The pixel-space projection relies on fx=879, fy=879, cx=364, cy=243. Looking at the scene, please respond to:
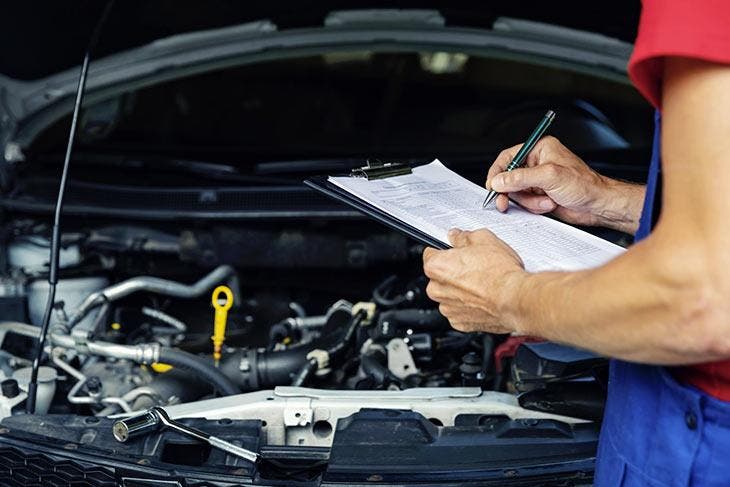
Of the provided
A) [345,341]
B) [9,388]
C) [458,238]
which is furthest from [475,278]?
[9,388]

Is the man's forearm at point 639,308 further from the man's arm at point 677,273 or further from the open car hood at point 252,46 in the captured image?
the open car hood at point 252,46

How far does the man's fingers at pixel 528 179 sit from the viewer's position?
1.27m

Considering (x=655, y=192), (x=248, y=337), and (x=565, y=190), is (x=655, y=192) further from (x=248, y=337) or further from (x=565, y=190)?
(x=248, y=337)

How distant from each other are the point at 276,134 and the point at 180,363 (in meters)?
0.78

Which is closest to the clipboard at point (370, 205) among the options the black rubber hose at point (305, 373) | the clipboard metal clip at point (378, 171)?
the clipboard metal clip at point (378, 171)

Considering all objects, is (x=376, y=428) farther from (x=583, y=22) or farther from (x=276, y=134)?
(x=583, y=22)

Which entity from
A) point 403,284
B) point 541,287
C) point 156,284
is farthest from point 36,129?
point 541,287

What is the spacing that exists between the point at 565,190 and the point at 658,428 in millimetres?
426

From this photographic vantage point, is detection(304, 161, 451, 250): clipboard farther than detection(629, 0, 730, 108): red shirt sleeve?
Yes

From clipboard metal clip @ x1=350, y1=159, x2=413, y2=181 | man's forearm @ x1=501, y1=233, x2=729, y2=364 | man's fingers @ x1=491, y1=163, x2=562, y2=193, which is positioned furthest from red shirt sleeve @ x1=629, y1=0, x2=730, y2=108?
clipboard metal clip @ x1=350, y1=159, x2=413, y2=181

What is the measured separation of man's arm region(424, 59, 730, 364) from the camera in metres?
0.75

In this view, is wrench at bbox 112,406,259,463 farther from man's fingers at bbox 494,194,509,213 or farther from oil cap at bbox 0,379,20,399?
man's fingers at bbox 494,194,509,213

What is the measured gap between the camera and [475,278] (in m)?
1.06

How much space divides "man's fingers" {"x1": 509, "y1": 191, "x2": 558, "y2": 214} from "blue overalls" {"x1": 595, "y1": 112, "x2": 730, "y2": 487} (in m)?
0.29
